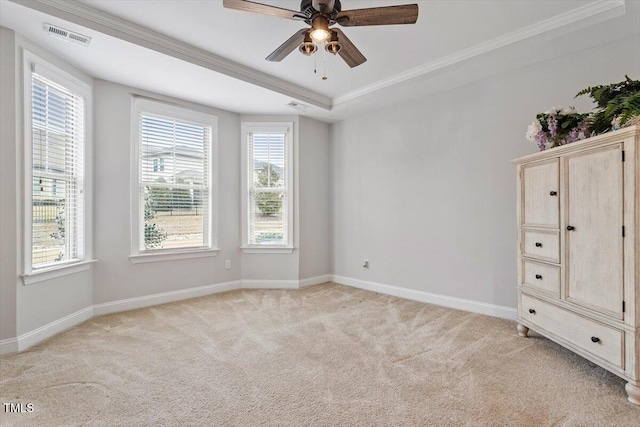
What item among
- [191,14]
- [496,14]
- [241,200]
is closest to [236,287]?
[241,200]

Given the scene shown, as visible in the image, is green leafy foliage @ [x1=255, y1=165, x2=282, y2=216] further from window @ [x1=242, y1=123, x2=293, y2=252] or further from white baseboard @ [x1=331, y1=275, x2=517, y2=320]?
white baseboard @ [x1=331, y1=275, x2=517, y2=320]

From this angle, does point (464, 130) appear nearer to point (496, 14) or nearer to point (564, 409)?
point (496, 14)

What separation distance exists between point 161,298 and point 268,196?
200 cm

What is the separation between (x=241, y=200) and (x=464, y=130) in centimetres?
318

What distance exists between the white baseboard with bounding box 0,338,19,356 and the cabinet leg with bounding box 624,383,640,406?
4.40 metres

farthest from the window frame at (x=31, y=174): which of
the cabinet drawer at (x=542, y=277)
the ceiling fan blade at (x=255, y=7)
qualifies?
the cabinet drawer at (x=542, y=277)

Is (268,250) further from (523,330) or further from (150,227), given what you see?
(523,330)

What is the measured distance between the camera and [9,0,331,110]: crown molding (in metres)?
2.46

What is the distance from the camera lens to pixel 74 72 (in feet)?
10.7


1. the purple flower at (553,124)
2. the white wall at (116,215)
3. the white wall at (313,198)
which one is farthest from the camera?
the white wall at (313,198)

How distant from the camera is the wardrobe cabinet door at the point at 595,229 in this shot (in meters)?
2.01

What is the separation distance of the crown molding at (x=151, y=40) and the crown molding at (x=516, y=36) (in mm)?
1311

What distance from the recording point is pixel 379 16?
208cm

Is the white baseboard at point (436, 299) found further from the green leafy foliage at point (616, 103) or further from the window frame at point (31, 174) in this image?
the window frame at point (31, 174)
